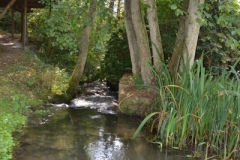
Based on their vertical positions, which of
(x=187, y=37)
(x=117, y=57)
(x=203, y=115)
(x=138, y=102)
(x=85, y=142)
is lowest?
(x=85, y=142)

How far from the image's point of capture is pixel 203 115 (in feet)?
15.2

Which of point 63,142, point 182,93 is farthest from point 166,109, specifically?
point 63,142

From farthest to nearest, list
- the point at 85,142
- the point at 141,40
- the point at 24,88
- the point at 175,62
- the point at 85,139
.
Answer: the point at 24,88 → the point at 141,40 → the point at 175,62 → the point at 85,139 → the point at 85,142

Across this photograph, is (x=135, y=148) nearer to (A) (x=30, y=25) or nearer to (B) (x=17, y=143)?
(B) (x=17, y=143)

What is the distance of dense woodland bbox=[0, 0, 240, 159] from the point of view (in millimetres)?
4391

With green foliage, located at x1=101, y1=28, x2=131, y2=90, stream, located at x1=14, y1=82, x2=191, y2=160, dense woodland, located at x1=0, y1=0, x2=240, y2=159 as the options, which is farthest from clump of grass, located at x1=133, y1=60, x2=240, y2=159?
green foliage, located at x1=101, y1=28, x2=131, y2=90

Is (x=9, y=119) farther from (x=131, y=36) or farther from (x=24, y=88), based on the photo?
(x=131, y=36)

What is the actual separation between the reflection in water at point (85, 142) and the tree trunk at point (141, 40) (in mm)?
1399

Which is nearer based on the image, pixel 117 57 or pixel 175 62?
pixel 175 62

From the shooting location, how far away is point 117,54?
1078 cm

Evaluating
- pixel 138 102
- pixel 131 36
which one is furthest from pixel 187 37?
pixel 138 102

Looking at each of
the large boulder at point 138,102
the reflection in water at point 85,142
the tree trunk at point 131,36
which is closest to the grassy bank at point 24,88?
the reflection in water at point 85,142

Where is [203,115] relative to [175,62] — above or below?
below

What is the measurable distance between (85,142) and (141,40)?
3.27 m
